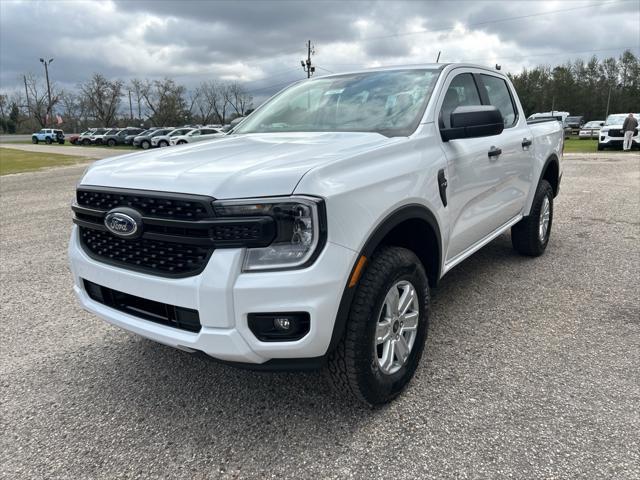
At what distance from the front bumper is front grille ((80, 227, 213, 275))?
0.06m

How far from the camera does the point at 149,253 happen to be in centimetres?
233

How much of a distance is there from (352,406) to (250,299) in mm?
995

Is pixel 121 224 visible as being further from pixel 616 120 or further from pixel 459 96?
pixel 616 120

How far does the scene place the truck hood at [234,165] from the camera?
2.11m

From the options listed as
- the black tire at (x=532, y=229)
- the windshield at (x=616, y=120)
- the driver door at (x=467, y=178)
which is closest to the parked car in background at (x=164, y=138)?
the windshield at (x=616, y=120)

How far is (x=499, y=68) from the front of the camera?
489 centimetres

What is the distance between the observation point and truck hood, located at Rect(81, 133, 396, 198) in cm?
211

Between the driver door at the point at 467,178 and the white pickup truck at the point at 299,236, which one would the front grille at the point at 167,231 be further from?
the driver door at the point at 467,178

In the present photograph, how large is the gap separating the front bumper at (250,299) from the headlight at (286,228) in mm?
38

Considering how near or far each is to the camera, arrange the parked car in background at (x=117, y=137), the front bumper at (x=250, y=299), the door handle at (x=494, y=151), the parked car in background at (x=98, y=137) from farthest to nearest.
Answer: the parked car in background at (x=98, y=137), the parked car in background at (x=117, y=137), the door handle at (x=494, y=151), the front bumper at (x=250, y=299)

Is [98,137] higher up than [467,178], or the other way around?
[98,137]

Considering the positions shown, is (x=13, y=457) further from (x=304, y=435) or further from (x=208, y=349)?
(x=304, y=435)

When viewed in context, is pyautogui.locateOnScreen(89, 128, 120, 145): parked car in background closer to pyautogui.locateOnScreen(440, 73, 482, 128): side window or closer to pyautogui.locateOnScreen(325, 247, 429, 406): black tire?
pyautogui.locateOnScreen(440, 73, 482, 128): side window

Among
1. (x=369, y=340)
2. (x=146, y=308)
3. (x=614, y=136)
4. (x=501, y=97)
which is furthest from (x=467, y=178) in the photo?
(x=614, y=136)
